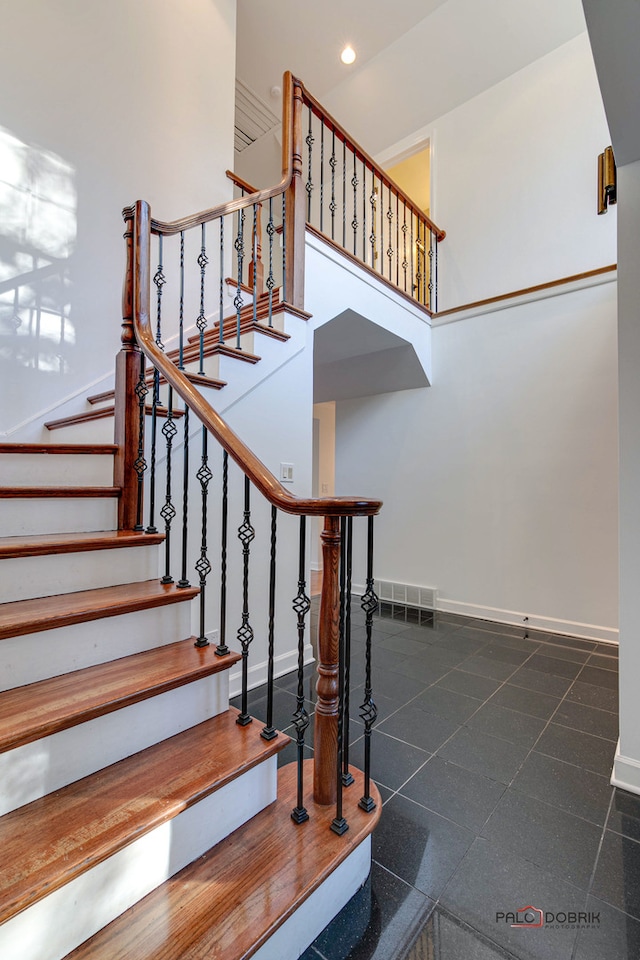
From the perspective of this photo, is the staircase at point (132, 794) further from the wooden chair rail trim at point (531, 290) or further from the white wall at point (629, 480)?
the wooden chair rail trim at point (531, 290)

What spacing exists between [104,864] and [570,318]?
4087mm

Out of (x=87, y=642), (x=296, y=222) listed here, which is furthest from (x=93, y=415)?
(x=296, y=222)

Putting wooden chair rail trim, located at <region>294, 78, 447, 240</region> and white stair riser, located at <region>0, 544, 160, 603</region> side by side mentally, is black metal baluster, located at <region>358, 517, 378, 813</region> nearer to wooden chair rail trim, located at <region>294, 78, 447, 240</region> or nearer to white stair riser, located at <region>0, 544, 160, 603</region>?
white stair riser, located at <region>0, 544, 160, 603</region>

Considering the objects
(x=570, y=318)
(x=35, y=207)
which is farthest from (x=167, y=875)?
(x=570, y=318)

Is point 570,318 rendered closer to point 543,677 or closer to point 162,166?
point 543,677

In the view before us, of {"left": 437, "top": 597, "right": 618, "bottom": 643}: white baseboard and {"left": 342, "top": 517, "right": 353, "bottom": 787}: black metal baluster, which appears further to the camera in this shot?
{"left": 437, "top": 597, "right": 618, "bottom": 643}: white baseboard

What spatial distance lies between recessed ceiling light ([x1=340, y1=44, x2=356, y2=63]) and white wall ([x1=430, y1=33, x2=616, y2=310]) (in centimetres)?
118

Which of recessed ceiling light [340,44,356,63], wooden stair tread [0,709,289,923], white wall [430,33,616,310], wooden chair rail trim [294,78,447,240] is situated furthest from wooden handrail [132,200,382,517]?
recessed ceiling light [340,44,356,63]

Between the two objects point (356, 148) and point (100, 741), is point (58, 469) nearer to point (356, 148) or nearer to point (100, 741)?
point (100, 741)

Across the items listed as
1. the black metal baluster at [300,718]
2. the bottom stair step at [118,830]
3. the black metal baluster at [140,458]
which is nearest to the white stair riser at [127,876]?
the bottom stair step at [118,830]

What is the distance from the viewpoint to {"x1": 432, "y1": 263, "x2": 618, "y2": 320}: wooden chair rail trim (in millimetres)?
3264

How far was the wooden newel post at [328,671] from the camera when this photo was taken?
3.76ft

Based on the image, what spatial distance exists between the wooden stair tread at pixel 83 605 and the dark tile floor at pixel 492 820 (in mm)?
877

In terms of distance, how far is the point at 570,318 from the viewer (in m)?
3.39
